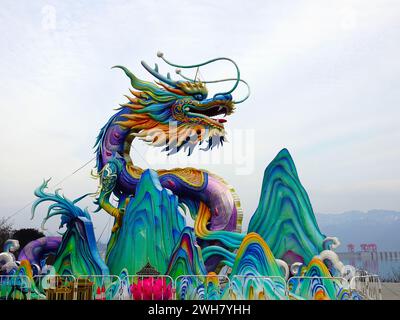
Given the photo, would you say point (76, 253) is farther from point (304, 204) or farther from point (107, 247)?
point (304, 204)

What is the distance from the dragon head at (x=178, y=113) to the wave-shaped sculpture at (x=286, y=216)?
171cm

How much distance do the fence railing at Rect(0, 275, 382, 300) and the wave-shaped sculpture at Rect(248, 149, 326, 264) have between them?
3.31 feet

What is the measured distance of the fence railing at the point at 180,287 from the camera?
693 cm

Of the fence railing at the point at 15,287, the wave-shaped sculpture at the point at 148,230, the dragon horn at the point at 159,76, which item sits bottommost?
the fence railing at the point at 15,287

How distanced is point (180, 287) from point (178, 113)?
3888mm

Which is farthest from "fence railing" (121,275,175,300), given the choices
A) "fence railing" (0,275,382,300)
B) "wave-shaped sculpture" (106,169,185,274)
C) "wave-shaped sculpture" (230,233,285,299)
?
"wave-shaped sculpture" (230,233,285,299)

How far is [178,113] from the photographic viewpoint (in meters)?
10.0

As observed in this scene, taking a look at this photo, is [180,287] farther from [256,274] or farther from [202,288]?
[256,274]

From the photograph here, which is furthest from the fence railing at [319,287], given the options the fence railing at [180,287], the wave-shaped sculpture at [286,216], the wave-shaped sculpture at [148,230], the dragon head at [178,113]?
the dragon head at [178,113]

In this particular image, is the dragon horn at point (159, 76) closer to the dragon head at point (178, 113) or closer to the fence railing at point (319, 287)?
the dragon head at point (178, 113)

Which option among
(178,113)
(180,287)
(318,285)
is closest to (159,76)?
(178,113)

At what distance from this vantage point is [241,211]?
369 inches
